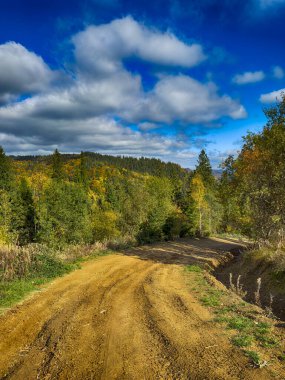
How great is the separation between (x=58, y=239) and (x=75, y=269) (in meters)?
29.6

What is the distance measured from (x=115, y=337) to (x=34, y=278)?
7539mm

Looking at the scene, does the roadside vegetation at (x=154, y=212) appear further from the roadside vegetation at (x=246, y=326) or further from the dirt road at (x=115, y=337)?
the roadside vegetation at (x=246, y=326)

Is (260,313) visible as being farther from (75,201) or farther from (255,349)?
(75,201)

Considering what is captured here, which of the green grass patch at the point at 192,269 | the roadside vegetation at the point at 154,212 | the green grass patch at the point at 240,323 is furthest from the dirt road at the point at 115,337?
the green grass patch at the point at 192,269

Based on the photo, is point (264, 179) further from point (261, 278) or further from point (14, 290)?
point (14, 290)

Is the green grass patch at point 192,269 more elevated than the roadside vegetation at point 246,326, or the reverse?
the roadside vegetation at point 246,326

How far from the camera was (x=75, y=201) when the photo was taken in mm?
50906

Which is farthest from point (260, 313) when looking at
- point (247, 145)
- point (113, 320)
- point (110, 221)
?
point (110, 221)

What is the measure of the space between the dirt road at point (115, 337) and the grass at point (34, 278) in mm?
660

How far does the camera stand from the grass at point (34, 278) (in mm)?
11406

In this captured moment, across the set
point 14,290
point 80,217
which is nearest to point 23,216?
point 80,217

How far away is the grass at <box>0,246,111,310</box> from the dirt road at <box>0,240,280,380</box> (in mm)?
660

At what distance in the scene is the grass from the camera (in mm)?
11406

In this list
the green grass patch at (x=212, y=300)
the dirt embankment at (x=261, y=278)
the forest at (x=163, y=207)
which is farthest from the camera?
the forest at (x=163, y=207)
